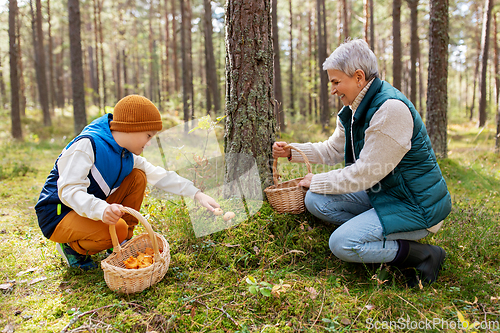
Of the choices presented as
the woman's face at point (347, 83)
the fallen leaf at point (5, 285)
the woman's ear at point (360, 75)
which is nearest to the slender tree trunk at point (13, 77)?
the fallen leaf at point (5, 285)

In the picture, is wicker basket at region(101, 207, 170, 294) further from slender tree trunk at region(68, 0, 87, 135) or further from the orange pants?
slender tree trunk at region(68, 0, 87, 135)

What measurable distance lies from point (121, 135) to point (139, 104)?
0.31m

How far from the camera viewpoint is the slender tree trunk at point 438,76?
19.7 ft

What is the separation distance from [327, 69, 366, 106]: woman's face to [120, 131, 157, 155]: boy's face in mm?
1528

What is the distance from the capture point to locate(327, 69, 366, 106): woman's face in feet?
7.78

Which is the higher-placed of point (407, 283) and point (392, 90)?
point (392, 90)

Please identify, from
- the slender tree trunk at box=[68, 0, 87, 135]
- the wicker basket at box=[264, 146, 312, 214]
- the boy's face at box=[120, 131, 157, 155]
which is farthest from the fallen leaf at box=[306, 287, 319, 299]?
the slender tree trunk at box=[68, 0, 87, 135]

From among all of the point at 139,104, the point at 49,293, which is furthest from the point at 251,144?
the point at 49,293

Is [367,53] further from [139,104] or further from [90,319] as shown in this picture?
[90,319]

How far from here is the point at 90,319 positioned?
196cm

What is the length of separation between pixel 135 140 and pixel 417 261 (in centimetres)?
241

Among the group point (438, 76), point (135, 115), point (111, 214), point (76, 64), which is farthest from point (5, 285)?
point (76, 64)

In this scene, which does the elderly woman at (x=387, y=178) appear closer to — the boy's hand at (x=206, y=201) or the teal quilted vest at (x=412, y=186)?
the teal quilted vest at (x=412, y=186)

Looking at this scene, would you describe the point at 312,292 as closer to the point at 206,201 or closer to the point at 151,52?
the point at 206,201
